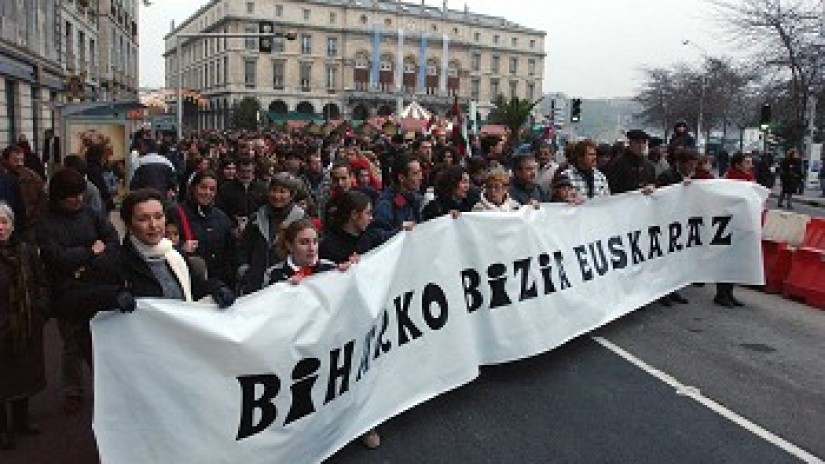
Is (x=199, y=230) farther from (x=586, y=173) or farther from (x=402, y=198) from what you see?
(x=586, y=173)

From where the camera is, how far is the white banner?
331 cm

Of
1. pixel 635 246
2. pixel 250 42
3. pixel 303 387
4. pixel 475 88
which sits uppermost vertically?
pixel 250 42

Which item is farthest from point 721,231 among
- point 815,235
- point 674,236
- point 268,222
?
point 268,222

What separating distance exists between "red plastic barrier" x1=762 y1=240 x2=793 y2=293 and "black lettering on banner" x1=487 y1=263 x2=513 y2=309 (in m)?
5.03

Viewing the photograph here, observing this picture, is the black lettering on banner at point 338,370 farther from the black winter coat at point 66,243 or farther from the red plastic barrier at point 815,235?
the red plastic barrier at point 815,235

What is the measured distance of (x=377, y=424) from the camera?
14.7 feet

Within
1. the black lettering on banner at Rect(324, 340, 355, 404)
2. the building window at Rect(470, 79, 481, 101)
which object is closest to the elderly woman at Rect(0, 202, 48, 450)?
the black lettering on banner at Rect(324, 340, 355, 404)

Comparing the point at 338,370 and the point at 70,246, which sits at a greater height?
the point at 70,246

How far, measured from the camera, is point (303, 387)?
3.78 m

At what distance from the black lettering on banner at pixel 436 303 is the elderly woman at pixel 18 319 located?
7.46ft

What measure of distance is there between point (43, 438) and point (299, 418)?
1813 millimetres

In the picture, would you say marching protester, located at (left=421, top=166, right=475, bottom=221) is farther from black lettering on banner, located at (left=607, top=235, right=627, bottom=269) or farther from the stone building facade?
the stone building facade

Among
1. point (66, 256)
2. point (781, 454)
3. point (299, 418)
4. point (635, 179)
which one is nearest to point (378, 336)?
point (299, 418)

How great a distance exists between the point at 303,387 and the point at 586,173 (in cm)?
444
